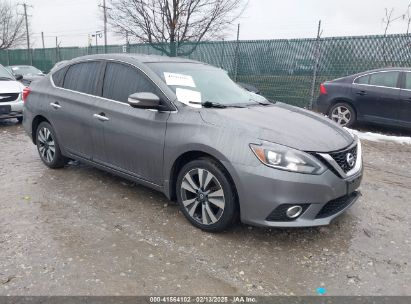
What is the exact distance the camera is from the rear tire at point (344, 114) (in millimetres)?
8602

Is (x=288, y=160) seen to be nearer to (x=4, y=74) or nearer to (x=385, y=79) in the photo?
(x=385, y=79)

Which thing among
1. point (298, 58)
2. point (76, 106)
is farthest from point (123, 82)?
point (298, 58)

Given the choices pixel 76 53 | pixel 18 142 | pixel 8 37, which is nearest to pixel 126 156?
pixel 18 142

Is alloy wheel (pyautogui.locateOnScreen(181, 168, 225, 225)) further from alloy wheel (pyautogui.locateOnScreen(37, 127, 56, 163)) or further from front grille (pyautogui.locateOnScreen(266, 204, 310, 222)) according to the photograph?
alloy wheel (pyautogui.locateOnScreen(37, 127, 56, 163))

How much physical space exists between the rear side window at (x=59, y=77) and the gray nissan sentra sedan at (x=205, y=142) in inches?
4.0

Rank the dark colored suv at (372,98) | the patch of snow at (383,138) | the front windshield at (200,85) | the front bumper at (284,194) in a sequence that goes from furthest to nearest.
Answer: the dark colored suv at (372,98), the patch of snow at (383,138), the front windshield at (200,85), the front bumper at (284,194)

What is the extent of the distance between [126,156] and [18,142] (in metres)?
4.13

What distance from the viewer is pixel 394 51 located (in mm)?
10148

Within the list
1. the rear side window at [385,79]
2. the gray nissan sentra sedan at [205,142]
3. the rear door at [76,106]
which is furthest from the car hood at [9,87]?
the rear side window at [385,79]

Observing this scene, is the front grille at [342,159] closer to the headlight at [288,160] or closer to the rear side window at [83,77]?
the headlight at [288,160]

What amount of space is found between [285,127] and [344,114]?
19.3ft

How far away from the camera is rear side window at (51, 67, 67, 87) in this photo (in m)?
5.08

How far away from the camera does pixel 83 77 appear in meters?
4.76

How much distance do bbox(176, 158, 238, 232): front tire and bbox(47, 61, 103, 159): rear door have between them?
4.95 ft
